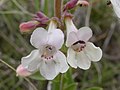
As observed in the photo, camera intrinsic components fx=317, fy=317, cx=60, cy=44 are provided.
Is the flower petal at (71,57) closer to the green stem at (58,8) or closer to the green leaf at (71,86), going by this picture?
the green stem at (58,8)

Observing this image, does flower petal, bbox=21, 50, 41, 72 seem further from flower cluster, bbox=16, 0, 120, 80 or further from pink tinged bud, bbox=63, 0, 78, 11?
pink tinged bud, bbox=63, 0, 78, 11

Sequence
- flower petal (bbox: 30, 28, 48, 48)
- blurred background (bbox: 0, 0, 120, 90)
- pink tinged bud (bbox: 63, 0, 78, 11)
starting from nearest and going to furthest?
1. flower petal (bbox: 30, 28, 48, 48)
2. pink tinged bud (bbox: 63, 0, 78, 11)
3. blurred background (bbox: 0, 0, 120, 90)

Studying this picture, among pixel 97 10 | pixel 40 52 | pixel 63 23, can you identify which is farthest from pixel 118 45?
pixel 40 52

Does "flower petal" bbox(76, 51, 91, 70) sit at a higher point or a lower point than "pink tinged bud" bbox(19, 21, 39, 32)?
lower

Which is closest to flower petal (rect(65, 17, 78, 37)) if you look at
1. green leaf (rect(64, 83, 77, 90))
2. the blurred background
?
green leaf (rect(64, 83, 77, 90))

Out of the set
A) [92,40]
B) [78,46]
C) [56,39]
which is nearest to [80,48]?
[78,46]

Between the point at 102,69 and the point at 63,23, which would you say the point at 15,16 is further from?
the point at 63,23
